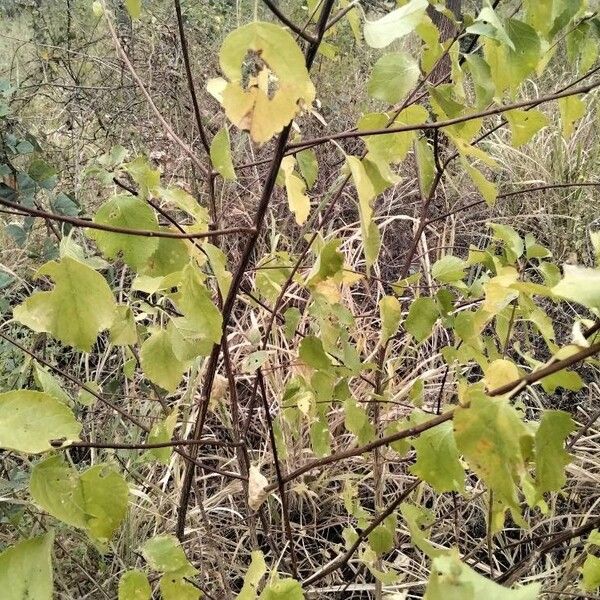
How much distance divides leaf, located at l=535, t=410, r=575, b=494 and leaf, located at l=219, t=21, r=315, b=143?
0.96 feet

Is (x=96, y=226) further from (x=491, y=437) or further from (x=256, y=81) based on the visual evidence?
(x=491, y=437)

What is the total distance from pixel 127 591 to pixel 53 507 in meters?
0.17

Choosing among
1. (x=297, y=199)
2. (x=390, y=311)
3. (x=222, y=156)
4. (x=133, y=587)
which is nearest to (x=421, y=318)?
(x=390, y=311)

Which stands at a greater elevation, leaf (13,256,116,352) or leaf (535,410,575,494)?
leaf (13,256,116,352)

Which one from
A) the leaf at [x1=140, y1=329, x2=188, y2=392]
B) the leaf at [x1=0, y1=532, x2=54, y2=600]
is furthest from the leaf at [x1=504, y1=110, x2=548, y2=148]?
the leaf at [x1=0, y1=532, x2=54, y2=600]

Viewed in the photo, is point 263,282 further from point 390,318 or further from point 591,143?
point 591,143

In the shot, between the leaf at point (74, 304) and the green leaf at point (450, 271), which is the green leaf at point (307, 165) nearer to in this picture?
the green leaf at point (450, 271)

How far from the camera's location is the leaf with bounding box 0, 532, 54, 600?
16.5 inches

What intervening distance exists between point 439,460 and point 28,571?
323 millimetres

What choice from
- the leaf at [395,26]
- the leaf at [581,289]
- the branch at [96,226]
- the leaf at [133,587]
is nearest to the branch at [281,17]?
the leaf at [395,26]

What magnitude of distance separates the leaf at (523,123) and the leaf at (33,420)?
1.62ft

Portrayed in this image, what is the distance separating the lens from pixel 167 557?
671 millimetres

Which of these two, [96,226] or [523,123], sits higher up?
[523,123]

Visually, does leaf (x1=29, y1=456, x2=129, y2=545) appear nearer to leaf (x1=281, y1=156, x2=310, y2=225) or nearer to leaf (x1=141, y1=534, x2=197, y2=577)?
leaf (x1=141, y1=534, x2=197, y2=577)
